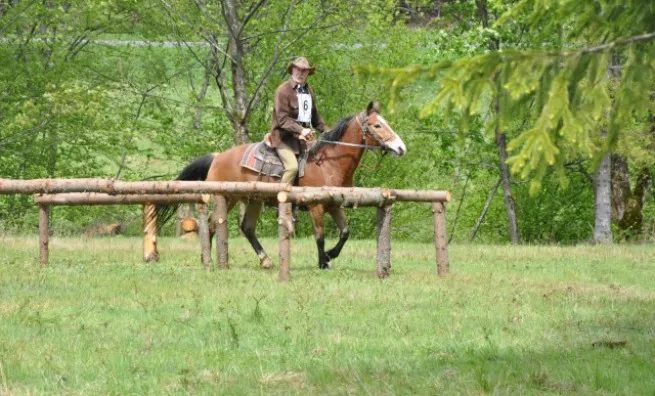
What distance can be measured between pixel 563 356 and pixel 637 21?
8.22 feet

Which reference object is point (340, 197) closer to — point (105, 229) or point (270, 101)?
point (105, 229)

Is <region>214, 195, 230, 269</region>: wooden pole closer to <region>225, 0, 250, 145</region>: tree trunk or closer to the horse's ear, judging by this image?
the horse's ear

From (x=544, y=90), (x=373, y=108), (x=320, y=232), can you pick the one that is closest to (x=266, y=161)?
(x=320, y=232)

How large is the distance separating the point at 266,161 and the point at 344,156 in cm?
116

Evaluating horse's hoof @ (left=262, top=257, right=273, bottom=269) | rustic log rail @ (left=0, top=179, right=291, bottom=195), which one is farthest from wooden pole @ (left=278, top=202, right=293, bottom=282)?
horse's hoof @ (left=262, top=257, right=273, bottom=269)

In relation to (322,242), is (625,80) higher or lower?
higher

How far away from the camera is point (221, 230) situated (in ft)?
49.4

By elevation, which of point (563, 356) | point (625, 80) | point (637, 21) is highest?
point (637, 21)

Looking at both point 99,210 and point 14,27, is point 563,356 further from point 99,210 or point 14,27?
point 99,210

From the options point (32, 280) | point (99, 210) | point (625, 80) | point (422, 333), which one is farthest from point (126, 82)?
point (625, 80)

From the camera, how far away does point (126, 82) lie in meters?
27.8

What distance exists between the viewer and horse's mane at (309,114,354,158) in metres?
15.2

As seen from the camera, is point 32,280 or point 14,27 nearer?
point 32,280

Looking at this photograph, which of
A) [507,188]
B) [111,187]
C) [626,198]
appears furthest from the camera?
[507,188]
